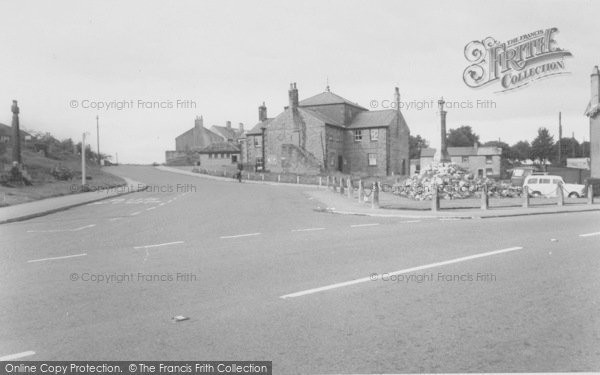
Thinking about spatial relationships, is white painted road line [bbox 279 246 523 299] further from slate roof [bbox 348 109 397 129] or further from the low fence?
slate roof [bbox 348 109 397 129]

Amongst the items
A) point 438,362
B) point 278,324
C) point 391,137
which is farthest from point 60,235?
point 391,137

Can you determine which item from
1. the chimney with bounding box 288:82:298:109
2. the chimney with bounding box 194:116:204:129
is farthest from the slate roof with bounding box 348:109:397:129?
the chimney with bounding box 194:116:204:129

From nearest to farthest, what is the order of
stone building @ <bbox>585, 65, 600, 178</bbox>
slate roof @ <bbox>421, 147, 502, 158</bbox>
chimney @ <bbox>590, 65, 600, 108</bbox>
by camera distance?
stone building @ <bbox>585, 65, 600, 178</bbox> → chimney @ <bbox>590, 65, 600, 108</bbox> → slate roof @ <bbox>421, 147, 502, 158</bbox>

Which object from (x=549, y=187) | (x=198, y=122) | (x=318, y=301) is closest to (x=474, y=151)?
(x=198, y=122)

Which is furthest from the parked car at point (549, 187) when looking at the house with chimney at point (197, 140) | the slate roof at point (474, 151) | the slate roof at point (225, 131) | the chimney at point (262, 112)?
the slate roof at point (225, 131)

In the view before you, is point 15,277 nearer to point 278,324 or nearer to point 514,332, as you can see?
point 278,324

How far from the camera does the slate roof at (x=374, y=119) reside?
213 ft

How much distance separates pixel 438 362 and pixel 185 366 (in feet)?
7.02

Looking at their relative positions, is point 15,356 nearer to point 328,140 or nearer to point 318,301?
point 318,301

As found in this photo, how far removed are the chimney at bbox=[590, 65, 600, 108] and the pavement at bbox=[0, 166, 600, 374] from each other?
34975 millimetres

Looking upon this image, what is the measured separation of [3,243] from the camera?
12.7 meters

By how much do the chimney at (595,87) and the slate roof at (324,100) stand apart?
3021 centimetres

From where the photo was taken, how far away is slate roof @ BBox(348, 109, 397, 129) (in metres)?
64.9

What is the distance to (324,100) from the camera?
221 feet
